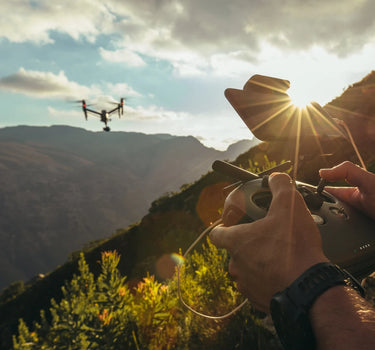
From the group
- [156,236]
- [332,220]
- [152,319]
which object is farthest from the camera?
[156,236]

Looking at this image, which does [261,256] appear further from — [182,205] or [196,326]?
[182,205]

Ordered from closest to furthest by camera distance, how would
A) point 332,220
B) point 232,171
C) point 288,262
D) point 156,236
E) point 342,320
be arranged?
1. point 342,320
2. point 288,262
3. point 332,220
4. point 232,171
5. point 156,236

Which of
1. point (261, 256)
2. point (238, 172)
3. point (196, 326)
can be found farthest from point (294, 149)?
point (196, 326)

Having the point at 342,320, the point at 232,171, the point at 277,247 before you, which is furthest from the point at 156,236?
the point at 342,320

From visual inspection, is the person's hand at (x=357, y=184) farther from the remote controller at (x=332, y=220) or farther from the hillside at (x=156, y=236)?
the hillside at (x=156, y=236)

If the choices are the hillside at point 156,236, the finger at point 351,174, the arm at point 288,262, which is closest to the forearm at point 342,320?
the arm at point 288,262

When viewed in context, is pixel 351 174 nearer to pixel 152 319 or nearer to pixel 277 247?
pixel 277 247
